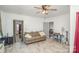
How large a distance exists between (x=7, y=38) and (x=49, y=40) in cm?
76

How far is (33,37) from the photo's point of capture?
63.1 inches

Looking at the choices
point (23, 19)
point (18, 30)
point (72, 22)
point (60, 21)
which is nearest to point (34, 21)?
point (23, 19)

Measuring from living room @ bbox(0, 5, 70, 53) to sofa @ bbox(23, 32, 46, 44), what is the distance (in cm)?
5

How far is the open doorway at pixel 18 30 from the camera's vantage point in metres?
1.53

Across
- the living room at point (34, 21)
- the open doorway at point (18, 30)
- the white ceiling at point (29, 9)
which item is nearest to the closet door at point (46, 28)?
the living room at point (34, 21)

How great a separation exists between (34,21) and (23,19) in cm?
20

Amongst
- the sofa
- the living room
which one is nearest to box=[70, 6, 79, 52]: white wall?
the living room

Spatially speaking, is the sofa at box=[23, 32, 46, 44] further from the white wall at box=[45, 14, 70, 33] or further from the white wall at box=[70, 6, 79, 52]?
the white wall at box=[70, 6, 79, 52]

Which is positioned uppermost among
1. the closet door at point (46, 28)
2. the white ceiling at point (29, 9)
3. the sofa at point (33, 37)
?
the white ceiling at point (29, 9)

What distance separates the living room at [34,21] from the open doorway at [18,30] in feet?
0.12

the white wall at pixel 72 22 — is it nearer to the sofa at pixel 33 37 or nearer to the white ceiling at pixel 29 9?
the white ceiling at pixel 29 9
